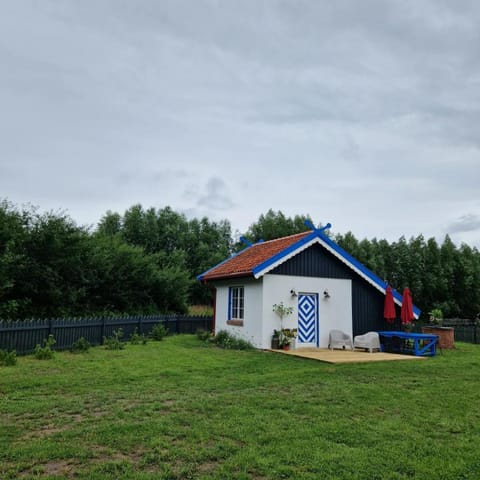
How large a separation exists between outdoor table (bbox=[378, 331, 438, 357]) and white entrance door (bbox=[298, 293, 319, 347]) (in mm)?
2308

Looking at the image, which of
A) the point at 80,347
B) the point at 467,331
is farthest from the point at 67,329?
the point at 467,331

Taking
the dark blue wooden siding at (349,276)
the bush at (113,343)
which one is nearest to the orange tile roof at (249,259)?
the dark blue wooden siding at (349,276)

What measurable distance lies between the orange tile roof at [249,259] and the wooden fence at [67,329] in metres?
3.23

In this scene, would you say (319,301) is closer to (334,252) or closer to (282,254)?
(334,252)

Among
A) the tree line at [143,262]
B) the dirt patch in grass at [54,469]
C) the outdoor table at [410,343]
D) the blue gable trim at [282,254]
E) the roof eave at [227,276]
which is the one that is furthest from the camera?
the tree line at [143,262]

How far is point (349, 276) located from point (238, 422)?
11.1 meters

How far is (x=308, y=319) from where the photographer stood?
1502 cm

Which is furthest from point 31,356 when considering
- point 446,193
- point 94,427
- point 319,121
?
point 446,193

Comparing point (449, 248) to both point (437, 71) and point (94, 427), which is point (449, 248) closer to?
point (437, 71)

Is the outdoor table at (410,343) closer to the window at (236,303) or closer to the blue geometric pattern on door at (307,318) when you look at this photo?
the blue geometric pattern on door at (307,318)

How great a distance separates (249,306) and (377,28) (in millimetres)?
9504

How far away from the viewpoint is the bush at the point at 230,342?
47.8 feet

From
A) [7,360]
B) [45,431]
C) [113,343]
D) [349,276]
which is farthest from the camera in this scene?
[349,276]

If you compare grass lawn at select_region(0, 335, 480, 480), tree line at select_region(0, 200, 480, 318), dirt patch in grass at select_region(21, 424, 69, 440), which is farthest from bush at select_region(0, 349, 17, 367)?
dirt patch in grass at select_region(21, 424, 69, 440)
